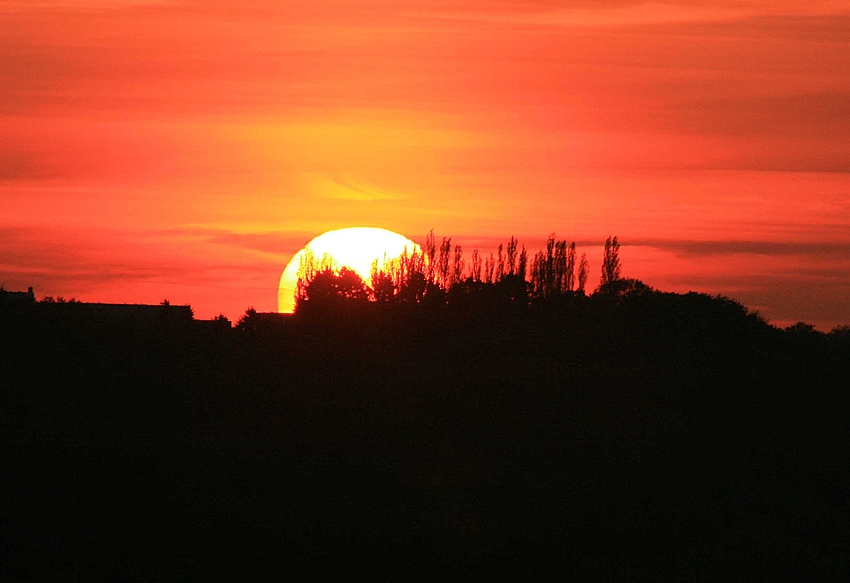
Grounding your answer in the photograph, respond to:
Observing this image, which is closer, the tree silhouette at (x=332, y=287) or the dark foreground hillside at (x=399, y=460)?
the dark foreground hillside at (x=399, y=460)

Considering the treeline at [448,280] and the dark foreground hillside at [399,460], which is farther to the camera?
the treeline at [448,280]

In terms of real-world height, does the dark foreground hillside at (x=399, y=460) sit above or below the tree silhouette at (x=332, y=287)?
below

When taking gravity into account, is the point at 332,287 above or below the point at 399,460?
above

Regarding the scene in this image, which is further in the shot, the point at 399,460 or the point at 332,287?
the point at 332,287

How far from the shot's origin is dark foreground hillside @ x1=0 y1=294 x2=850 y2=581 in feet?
72.0

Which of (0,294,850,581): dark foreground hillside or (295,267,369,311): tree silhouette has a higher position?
(295,267,369,311): tree silhouette

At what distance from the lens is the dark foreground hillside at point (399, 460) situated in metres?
22.0

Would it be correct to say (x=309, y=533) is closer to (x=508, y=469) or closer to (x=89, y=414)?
(x=508, y=469)

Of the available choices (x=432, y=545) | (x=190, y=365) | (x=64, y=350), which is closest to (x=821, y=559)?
(x=432, y=545)

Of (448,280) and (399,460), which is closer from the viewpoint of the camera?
(399,460)

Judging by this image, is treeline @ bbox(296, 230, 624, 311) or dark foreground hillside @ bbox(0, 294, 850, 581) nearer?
dark foreground hillside @ bbox(0, 294, 850, 581)

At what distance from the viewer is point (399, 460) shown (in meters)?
29.1

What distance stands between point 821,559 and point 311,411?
53.0 ft

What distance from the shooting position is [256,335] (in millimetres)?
48625
